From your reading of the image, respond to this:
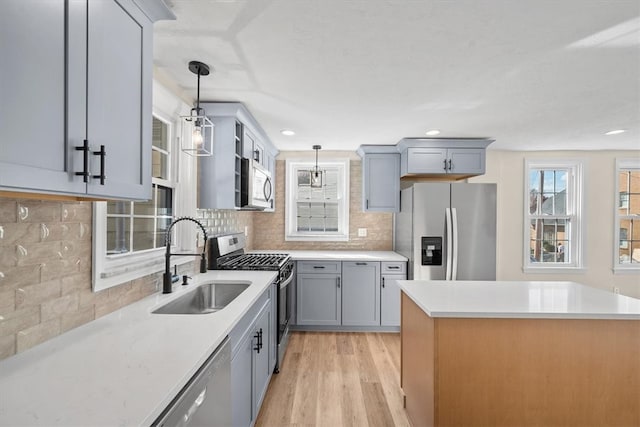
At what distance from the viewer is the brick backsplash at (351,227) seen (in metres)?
4.32

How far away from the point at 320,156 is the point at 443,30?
113 inches

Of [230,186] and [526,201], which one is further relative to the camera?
[526,201]

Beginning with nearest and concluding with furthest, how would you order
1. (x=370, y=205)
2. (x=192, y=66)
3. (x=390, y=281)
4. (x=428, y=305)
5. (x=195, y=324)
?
1. (x=195, y=324)
2. (x=428, y=305)
3. (x=192, y=66)
4. (x=390, y=281)
5. (x=370, y=205)

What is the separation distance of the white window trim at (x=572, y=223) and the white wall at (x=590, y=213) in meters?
0.05

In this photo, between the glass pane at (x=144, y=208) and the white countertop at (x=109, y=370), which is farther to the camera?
the glass pane at (x=144, y=208)

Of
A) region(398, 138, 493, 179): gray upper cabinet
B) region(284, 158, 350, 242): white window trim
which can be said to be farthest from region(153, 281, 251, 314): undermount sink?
region(398, 138, 493, 179): gray upper cabinet

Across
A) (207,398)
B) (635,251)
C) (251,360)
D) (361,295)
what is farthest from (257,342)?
(635,251)

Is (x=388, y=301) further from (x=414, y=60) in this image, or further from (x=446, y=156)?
(x=414, y=60)

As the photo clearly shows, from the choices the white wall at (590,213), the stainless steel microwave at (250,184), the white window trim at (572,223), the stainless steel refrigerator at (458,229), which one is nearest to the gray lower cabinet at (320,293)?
the stainless steel refrigerator at (458,229)

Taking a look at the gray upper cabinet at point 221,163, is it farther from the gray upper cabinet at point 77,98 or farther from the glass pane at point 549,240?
the glass pane at point 549,240

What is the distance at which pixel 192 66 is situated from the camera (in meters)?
1.92

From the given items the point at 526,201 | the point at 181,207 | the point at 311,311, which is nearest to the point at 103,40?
the point at 181,207

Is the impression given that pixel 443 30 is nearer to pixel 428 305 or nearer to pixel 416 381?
pixel 428 305

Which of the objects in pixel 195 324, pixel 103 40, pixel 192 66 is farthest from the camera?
pixel 192 66
